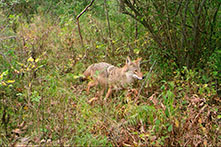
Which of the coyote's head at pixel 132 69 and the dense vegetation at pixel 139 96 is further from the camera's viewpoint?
the coyote's head at pixel 132 69

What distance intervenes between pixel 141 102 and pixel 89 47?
8.74 feet

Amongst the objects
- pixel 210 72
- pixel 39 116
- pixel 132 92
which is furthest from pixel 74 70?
pixel 210 72

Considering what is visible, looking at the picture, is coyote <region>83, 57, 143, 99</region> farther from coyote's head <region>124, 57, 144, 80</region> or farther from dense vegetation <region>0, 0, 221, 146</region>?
dense vegetation <region>0, 0, 221, 146</region>

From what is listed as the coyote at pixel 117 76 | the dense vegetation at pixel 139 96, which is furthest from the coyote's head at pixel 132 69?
the dense vegetation at pixel 139 96

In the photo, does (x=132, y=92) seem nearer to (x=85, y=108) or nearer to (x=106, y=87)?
(x=106, y=87)

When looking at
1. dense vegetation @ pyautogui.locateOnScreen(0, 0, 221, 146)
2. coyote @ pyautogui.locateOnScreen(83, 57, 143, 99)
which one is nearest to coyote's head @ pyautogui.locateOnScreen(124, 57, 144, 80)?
coyote @ pyautogui.locateOnScreen(83, 57, 143, 99)

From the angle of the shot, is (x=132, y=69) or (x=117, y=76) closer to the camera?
(x=132, y=69)

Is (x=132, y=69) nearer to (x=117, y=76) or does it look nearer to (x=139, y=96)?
(x=117, y=76)

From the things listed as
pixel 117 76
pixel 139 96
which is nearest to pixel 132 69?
pixel 117 76

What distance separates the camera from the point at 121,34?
7.28 meters

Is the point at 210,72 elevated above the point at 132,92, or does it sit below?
above

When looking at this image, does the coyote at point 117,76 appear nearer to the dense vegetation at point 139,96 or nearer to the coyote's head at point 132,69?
the coyote's head at point 132,69

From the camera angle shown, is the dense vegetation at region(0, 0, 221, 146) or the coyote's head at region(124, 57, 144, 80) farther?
the coyote's head at region(124, 57, 144, 80)

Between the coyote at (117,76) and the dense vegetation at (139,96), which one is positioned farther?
the coyote at (117,76)
